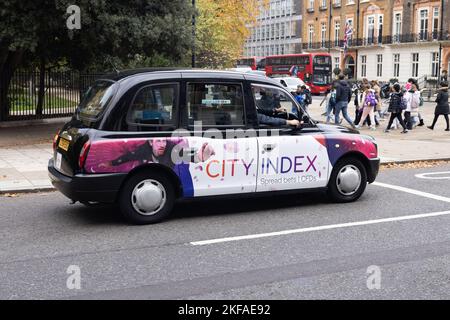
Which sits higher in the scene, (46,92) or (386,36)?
(386,36)

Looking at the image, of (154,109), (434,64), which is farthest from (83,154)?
(434,64)

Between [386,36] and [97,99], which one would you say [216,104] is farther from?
[386,36]

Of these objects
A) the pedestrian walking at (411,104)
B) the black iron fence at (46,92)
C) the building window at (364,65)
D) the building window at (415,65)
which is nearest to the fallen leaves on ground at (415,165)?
the pedestrian walking at (411,104)

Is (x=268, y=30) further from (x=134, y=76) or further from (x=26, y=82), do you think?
(x=134, y=76)

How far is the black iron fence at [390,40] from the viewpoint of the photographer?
5354 cm

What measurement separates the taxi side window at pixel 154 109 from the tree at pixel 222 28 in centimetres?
2484

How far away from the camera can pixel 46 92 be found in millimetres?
18484

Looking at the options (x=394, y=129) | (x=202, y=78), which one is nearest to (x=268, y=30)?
(x=394, y=129)

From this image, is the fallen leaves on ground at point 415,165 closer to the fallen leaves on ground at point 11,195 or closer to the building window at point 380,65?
the fallen leaves on ground at point 11,195

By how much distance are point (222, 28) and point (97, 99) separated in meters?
29.8

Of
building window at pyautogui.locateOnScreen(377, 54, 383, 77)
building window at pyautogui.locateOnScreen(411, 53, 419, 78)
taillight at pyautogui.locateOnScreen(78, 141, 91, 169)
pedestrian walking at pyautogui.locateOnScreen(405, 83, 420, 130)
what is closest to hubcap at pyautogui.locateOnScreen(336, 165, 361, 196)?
taillight at pyautogui.locateOnScreen(78, 141, 91, 169)

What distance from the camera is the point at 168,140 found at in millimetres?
6953

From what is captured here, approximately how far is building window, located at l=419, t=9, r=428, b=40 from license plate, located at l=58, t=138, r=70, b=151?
5287 cm
